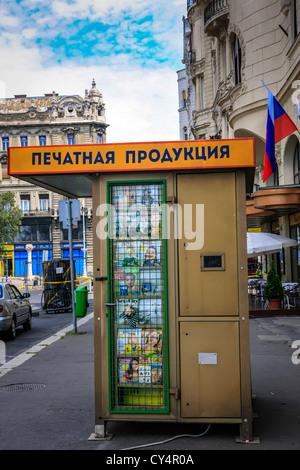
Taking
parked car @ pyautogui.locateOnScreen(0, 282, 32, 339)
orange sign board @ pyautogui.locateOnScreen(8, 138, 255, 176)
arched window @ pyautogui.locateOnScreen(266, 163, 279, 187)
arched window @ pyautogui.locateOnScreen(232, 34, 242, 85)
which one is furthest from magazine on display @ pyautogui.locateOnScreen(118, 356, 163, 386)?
arched window @ pyautogui.locateOnScreen(232, 34, 242, 85)

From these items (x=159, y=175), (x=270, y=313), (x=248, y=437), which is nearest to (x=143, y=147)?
(x=159, y=175)

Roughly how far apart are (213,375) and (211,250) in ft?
3.98

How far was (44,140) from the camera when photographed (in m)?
75.8

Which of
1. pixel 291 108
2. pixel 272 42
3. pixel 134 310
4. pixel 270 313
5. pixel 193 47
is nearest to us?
pixel 134 310

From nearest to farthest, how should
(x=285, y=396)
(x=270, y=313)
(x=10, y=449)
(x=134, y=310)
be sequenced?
(x=10, y=449) < (x=134, y=310) < (x=285, y=396) < (x=270, y=313)

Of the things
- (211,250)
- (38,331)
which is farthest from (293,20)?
(211,250)

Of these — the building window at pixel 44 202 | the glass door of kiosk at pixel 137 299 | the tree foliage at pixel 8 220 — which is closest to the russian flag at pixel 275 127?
the glass door of kiosk at pixel 137 299

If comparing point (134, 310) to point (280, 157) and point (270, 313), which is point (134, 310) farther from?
point (280, 157)

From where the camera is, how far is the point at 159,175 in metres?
6.07

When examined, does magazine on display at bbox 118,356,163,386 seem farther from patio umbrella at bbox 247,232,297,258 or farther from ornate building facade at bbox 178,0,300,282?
ornate building facade at bbox 178,0,300,282

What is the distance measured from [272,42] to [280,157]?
4246 millimetres

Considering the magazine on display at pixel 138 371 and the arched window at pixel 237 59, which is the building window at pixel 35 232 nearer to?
the arched window at pixel 237 59

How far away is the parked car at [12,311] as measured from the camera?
565 inches

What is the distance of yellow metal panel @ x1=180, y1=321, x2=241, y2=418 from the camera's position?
578 centimetres
